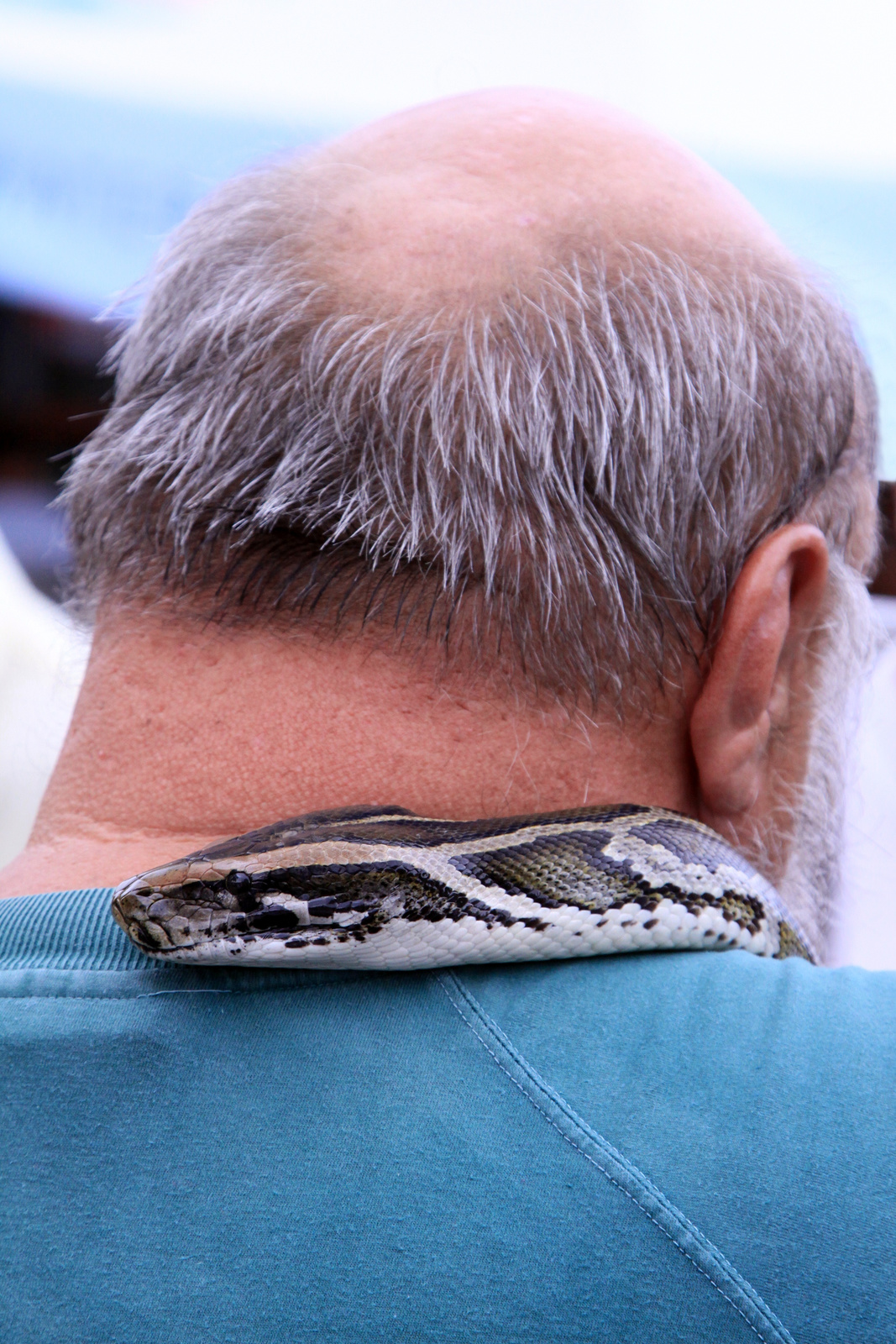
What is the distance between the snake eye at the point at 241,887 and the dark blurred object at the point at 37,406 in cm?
331

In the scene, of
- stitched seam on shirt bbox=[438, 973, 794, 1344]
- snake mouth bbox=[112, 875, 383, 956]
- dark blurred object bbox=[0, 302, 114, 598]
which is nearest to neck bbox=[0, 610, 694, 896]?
snake mouth bbox=[112, 875, 383, 956]

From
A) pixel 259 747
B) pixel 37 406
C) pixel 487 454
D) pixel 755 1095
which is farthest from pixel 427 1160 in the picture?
pixel 37 406

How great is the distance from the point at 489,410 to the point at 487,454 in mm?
62

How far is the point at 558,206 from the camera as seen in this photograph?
5.11 feet

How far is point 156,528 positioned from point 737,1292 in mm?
1270

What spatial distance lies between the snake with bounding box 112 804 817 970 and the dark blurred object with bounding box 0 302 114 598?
3305mm

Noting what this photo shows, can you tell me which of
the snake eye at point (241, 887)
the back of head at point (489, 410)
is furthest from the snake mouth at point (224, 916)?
the back of head at point (489, 410)

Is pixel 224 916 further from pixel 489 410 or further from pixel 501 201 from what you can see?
pixel 501 201

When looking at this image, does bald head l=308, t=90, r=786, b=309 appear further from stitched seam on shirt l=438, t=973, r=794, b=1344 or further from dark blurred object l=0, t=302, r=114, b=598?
dark blurred object l=0, t=302, r=114, b=598

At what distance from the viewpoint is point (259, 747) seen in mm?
1375

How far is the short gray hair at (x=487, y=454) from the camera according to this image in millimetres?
1414

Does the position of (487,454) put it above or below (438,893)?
above

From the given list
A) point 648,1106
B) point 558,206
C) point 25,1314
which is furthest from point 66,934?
point 558,206

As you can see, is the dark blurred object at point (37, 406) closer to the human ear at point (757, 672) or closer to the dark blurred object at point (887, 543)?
the dark blurred object at point (887, 543)
